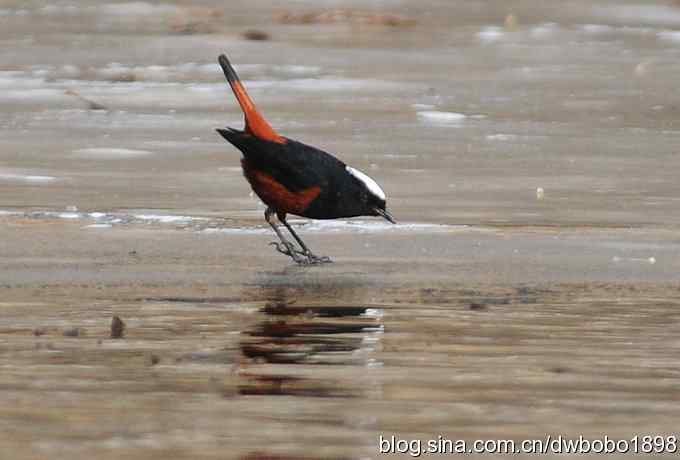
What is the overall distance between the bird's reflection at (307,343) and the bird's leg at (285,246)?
62 cm

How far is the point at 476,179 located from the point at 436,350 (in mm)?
4600

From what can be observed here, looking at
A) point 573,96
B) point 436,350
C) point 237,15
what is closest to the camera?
point 436,350

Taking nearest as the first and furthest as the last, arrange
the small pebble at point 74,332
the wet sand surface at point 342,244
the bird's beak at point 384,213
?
the wet sand surface at point 342,244, the small pebble at point 74,332, the bird's beak at point 384,213

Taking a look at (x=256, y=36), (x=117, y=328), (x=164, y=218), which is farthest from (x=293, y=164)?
(x=256, y=36)

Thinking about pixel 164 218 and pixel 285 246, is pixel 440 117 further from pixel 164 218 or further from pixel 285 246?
pixel 285 246

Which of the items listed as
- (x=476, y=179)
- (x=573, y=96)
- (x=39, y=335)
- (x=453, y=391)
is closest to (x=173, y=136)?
(x=476, y=179)

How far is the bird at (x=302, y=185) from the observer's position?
30.3 ft

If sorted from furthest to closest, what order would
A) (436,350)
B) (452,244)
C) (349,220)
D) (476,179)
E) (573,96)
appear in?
(573,96)
(476,179)
(349,220)
(452,244)
(436,350)

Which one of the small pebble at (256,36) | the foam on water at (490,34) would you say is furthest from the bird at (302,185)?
the foam on water at (490,34)

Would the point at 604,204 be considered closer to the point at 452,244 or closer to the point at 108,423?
the point at 452,244

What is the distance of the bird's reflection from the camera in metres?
6.33

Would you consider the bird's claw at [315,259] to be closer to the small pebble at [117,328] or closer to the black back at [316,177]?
the black back at [316,177]

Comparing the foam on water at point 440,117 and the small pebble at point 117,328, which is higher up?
the foam on water at point 440,117

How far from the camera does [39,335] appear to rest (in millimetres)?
7145
